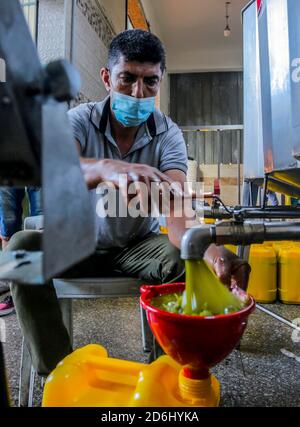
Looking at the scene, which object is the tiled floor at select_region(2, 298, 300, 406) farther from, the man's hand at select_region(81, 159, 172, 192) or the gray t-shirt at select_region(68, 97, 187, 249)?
the man's hand at select_region(81, 159, 172, 192)

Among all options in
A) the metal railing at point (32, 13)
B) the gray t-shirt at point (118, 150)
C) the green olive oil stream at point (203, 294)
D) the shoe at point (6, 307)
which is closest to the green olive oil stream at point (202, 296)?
the green olive oil stream at point (203, 294)

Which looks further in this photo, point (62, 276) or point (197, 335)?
point (62, 276)

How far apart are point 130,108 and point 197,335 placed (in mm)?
717

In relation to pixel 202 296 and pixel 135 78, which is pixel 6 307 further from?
pixel 202 296

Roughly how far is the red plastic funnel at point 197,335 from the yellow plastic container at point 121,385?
1.6 inches

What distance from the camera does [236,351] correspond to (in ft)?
4.15

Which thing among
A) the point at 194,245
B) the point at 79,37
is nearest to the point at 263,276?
the point at 194,245

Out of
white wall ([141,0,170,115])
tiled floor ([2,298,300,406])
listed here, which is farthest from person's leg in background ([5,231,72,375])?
white wall ([141,0,170,115])

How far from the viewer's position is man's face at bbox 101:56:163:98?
39.8 inches

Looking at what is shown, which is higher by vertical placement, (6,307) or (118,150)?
(118,150)

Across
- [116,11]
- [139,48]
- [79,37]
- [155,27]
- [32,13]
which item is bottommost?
[139,48]

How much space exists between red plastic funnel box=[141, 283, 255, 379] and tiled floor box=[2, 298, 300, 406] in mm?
439

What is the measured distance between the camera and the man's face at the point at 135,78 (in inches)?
39.8

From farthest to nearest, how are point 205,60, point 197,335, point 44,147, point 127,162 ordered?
point 205,60 → point 127,162 → point 197,335 → point 44,147
